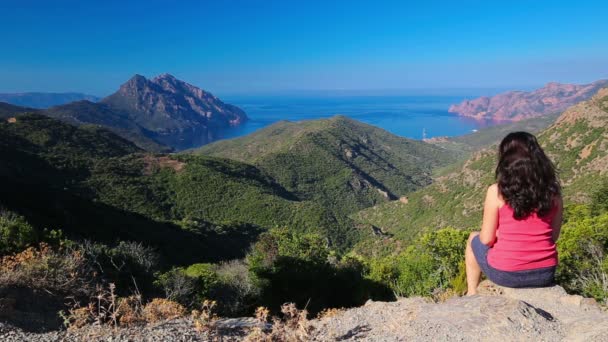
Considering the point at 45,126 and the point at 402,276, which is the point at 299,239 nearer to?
the point at 402,276

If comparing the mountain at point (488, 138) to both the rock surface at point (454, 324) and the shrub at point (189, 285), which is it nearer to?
the shrub at point (189, 285)

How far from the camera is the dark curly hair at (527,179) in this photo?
3.79 meters

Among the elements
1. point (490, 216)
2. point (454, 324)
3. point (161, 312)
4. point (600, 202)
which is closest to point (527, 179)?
point (490, 216)

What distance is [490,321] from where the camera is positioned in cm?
401

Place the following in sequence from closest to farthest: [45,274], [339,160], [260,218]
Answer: [45,274] → [260,218] → [339,160]

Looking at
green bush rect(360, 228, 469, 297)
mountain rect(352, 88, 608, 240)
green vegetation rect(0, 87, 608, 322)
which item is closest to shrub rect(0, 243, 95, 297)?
green vegetation rect(0, 87, 608, 322)

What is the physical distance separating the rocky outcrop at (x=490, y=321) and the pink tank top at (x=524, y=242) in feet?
1.57

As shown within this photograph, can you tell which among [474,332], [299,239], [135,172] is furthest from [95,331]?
[135,172]

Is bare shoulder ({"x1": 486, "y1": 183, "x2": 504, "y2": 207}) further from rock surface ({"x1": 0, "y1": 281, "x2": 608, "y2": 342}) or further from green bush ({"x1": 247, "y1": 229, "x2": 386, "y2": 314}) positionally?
green bush ({"x1": 247, "y1": 229, "x2": 386, "y2": 314})

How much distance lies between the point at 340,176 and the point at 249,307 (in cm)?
9283

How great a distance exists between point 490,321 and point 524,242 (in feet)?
3.21

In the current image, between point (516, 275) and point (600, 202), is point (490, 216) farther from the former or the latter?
point (600, 202)

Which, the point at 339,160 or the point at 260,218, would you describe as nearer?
the point at 260,218

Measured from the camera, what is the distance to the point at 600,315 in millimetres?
4363
